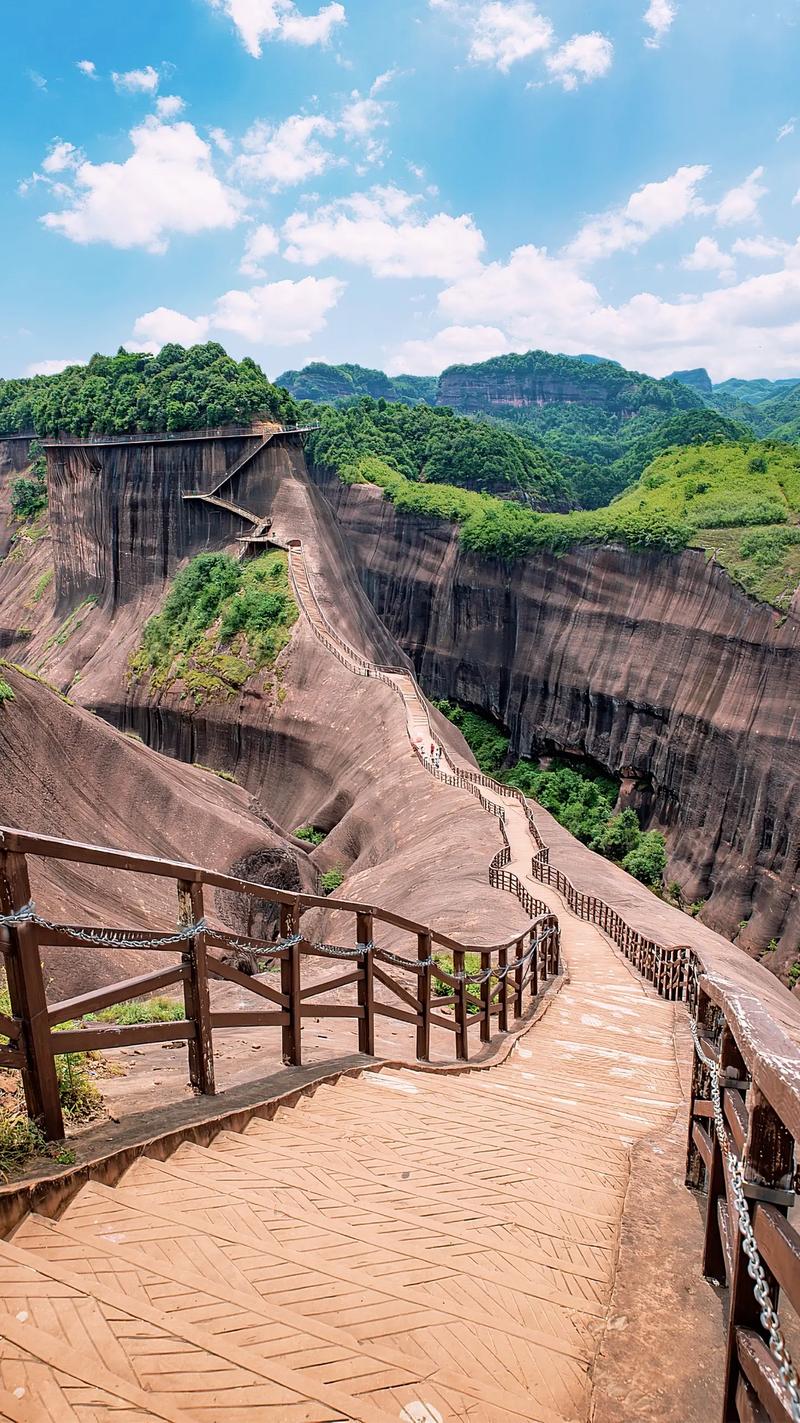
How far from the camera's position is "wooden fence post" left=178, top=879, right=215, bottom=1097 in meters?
5.31

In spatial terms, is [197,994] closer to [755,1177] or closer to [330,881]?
[755,1177]

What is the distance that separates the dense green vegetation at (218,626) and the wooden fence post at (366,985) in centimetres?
3638

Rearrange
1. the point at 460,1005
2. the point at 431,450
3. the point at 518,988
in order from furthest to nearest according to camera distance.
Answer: the point at 431,450
the point at 518,988
the point at 460,1005

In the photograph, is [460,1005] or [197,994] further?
[460,1005]

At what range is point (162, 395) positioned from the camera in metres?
57.2

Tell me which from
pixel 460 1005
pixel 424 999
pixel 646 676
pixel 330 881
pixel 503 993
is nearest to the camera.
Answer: pixel 424 999

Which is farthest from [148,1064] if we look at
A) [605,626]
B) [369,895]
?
[605,626]

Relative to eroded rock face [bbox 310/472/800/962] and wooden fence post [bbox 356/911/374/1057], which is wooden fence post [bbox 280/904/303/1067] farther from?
eroded rock face [bbox 310/472/800/962]

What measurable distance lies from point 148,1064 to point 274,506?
48528mm

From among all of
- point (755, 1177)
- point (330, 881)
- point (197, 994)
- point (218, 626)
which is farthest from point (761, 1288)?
point (218, 626)

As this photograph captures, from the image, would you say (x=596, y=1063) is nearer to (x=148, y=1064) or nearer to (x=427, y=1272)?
(x=148, y=1064)

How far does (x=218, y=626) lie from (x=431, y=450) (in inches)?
1321

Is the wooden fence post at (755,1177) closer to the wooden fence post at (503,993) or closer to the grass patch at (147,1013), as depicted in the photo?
the grass patch at (147,1013)

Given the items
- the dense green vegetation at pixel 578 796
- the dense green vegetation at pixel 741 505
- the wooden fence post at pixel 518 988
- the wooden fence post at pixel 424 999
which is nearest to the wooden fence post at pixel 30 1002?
the wooden fence post at pixel 424 999
